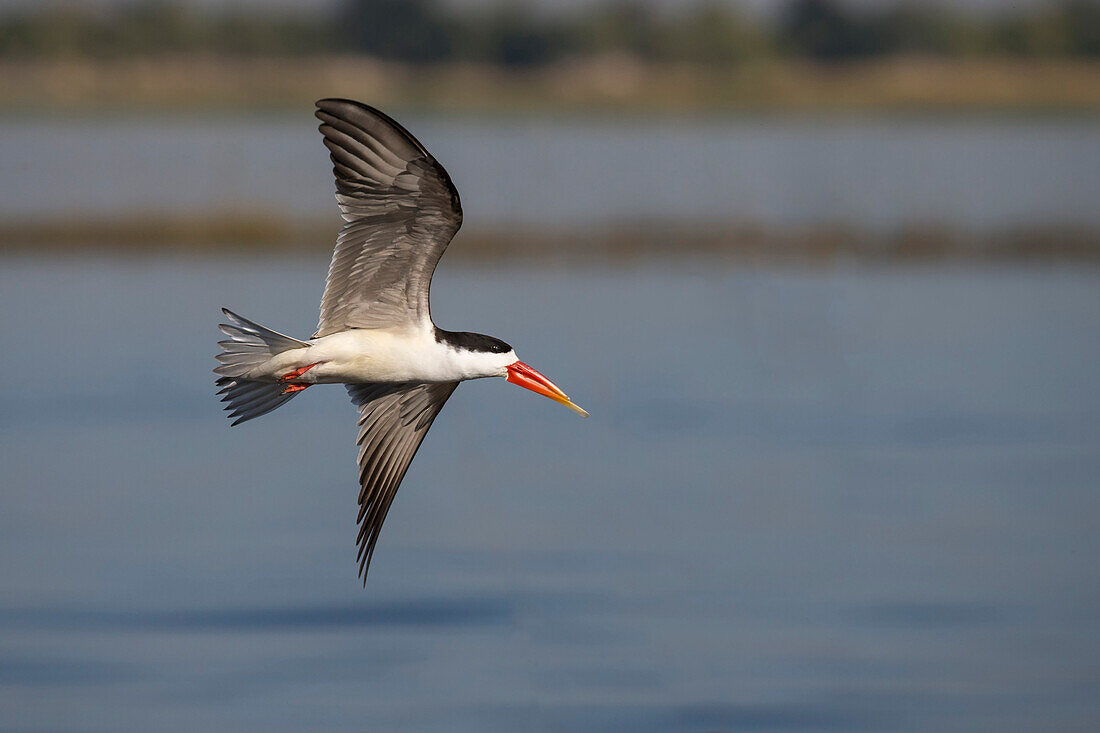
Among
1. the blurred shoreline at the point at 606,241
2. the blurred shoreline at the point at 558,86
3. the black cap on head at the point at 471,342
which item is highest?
the blurred shoreline at the point at 558,86

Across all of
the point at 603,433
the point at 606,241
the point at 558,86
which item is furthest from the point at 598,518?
the point at 558,86

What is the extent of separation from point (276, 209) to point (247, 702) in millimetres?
16271

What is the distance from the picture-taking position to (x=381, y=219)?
832 centimetres

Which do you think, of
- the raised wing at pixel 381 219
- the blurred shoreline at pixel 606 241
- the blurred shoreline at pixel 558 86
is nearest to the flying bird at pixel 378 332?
the raised wing at pixel 381 219

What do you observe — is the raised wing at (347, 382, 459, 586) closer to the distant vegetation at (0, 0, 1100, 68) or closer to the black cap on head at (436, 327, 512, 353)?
the black cap on head at (436, 327, 512, 353)

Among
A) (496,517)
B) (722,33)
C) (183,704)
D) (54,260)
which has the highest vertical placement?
(722,33)

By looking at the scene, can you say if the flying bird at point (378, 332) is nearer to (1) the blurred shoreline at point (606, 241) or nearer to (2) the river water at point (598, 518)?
(2) the river water at point (598, 518)

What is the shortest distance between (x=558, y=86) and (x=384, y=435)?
44.3 meters

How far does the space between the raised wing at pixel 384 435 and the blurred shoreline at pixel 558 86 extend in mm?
39491

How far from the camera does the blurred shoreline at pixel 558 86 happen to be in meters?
50.8

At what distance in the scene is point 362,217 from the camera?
8320 millimetres

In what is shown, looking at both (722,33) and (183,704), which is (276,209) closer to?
(183,704)

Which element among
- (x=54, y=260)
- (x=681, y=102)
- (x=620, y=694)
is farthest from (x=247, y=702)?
(x=681, y=102)

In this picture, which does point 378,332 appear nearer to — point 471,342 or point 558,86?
point 471,342
